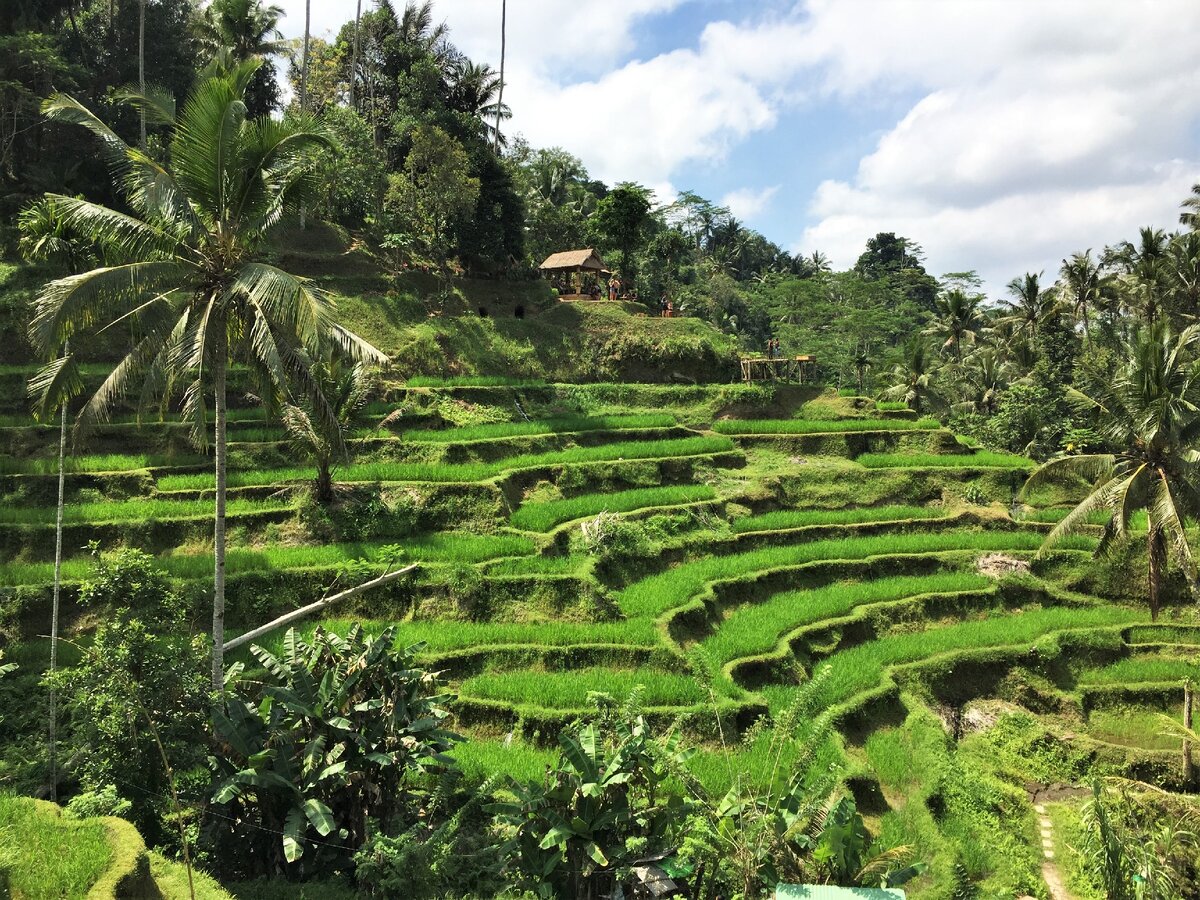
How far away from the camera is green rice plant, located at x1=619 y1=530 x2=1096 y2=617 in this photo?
1352 cm

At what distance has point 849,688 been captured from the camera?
39.0 feet

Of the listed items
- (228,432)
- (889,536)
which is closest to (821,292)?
(889,536)

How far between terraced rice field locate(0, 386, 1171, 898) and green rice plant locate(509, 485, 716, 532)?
0.07m

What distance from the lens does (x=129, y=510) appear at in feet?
44.2

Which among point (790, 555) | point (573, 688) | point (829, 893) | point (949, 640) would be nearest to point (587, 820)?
point (829, 893)

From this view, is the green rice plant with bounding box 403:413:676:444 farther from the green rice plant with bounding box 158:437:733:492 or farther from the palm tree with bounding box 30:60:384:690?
the palm tree with bounding box 30:60:384:690

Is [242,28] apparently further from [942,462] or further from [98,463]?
[942,462]

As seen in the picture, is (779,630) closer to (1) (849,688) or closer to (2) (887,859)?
(1) (849,688)

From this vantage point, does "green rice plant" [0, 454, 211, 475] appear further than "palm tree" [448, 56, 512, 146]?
No

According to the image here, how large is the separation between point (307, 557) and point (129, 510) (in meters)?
3.49

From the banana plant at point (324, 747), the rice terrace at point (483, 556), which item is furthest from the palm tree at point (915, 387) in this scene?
the banana plant at point (324, 747)

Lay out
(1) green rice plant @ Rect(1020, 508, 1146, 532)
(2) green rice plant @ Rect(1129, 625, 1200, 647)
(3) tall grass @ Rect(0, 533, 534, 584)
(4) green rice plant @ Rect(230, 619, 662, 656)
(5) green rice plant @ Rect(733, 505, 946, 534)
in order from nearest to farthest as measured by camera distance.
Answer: (4) green rice plant @ Rect(230, 619, 662, 656) → (3) tall grass @ Rect(0, 533, 534, 584) → (2) green rice plant @ Rect(1129, 625, 1200, 647) → (5) green rice plant @ Rect(733, 505, 946, 534) → (1) green rice plant @ Rect(1020, 508, 1146, 532)

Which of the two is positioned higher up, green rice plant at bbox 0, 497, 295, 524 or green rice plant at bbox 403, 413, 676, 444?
green rice plant at bbox 403, 413, 676, 444

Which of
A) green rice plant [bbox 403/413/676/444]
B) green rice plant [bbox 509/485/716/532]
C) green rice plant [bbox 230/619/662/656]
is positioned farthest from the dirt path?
green rice plant [bbox 403/413/676/444]
